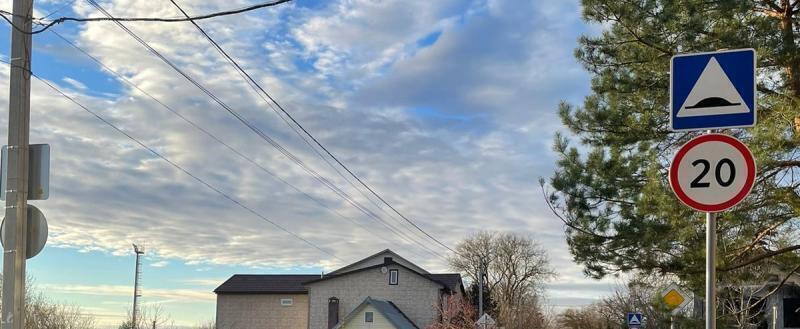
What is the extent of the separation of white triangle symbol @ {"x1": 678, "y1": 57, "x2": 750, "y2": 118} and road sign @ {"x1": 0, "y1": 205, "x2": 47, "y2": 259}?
22.0 ft

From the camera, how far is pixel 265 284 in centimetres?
6141

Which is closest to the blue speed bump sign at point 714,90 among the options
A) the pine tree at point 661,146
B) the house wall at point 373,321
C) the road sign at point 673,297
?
the pine tree at point 661,146

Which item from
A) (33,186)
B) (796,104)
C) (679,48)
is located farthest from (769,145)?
(33,186)

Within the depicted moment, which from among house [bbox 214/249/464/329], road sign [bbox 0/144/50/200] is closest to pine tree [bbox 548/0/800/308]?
road sign [bbox 0/144/50/200]

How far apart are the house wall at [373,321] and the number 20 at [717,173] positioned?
142ft

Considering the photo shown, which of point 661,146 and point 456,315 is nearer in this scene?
point 661,146

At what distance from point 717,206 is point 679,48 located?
8372 millimetres

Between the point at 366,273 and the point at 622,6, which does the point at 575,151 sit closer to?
the point at 622,6

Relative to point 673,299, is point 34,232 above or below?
above

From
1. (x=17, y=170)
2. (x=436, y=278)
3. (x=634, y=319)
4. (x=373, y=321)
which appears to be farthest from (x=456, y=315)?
(x=17, y=170)

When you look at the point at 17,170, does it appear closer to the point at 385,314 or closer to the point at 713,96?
the point at 713,96

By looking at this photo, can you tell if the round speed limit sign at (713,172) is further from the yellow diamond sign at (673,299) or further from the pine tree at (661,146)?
the yellow diamond sign at (673,299)

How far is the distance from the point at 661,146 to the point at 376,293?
42.6 metres

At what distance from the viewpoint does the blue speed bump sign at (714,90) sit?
571 centimetres
